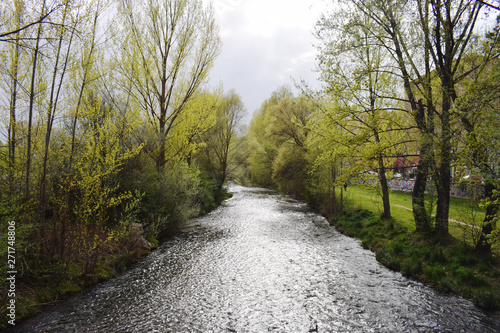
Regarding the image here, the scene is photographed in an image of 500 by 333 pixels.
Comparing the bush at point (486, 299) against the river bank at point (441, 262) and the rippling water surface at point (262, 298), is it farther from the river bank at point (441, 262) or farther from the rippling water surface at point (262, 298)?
the rippling water surface at point (262, 298)

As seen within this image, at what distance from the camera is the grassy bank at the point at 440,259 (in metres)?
6.85

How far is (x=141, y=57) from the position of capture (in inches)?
509

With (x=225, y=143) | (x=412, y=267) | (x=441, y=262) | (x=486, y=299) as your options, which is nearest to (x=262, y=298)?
(x=412, y=267)

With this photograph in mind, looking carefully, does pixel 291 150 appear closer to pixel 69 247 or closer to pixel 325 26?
pixel 325 26

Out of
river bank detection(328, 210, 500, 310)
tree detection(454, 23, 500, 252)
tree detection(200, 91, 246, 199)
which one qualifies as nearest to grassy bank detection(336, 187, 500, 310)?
river bank detection(328, 210, 500, 310)

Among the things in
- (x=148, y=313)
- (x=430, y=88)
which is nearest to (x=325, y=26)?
(x=430, y=88)

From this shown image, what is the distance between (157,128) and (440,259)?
41.0 ft

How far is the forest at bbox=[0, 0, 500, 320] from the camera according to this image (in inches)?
251

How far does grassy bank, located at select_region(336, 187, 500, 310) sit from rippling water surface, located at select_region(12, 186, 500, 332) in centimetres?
38

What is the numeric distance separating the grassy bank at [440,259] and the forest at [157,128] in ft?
1.02

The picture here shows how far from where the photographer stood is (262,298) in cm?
701

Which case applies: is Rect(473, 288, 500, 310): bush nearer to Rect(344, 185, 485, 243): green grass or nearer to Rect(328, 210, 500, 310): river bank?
Rect(328, 210, 500, 310): river bank

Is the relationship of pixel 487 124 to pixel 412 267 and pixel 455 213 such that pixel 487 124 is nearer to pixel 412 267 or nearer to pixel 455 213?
pixel 412 267

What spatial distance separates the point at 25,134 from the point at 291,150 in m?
20.8
